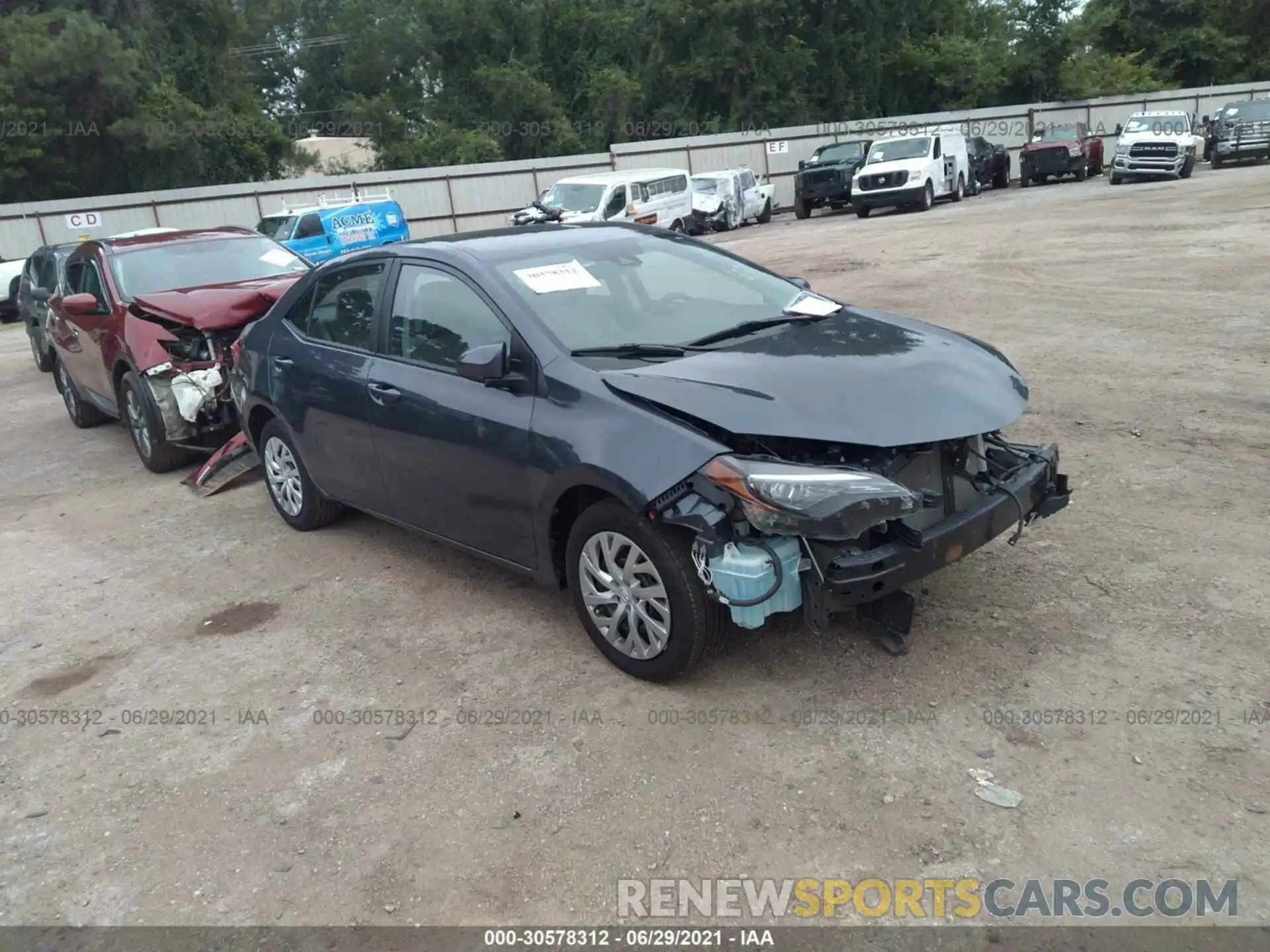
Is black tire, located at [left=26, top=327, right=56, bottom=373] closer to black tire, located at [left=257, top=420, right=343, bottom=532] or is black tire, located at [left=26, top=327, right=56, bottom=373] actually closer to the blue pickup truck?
the blue pickup truck

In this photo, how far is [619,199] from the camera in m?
22.6

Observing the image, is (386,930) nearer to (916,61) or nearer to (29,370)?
(29,370)

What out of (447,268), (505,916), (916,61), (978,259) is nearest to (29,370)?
(447,268)

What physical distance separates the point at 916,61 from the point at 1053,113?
8.15 m

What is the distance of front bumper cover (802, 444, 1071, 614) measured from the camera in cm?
346

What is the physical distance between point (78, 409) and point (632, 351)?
7.89 m

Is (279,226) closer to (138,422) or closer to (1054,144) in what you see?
(138,422)

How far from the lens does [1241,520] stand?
492 centimetres

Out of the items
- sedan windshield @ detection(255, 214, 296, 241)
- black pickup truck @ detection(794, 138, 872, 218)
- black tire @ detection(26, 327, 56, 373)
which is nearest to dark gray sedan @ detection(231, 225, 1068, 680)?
black tire @ detection(26, 327, 56, 373)

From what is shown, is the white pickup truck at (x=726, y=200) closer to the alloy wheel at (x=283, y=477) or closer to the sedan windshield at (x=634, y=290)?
the alloy wheel at (x=283, y=477)

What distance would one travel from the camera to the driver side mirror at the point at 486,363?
13.4 feet

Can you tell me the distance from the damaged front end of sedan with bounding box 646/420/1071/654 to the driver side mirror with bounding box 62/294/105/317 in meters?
6.10

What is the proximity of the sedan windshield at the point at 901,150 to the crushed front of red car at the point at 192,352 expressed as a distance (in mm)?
21605

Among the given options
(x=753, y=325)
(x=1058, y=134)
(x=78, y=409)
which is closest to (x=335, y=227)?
(x=78, y=409)
